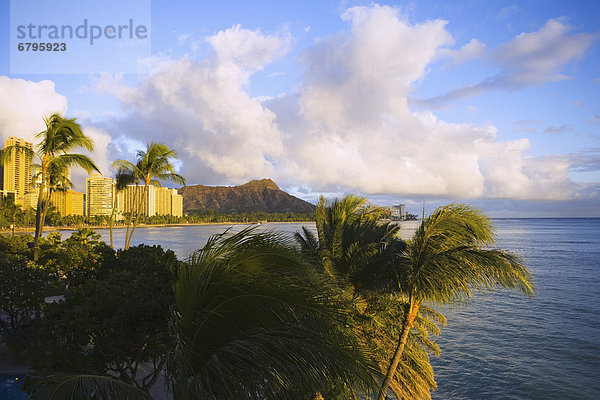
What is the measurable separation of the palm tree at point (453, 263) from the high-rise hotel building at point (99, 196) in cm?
18098

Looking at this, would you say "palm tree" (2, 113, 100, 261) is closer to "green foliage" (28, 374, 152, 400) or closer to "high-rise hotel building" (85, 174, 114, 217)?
"green foliage" (28, 374, 152, 400)

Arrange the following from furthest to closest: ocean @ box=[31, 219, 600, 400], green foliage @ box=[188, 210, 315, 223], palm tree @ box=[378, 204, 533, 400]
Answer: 1. green foliage @ box=[188, 210, 315, 223]
2. ocean @ box=[31, 219, 600, 400]
3. palm tree @ box=[378, 204, 533, 400]

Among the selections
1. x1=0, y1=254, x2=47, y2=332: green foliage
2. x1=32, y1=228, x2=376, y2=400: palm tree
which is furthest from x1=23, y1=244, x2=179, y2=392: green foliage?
x1=0, y1=254, x2=47, y2=332: green foliage

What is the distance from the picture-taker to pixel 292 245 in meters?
3.56

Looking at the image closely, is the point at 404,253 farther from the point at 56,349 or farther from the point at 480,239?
the point at 56,349

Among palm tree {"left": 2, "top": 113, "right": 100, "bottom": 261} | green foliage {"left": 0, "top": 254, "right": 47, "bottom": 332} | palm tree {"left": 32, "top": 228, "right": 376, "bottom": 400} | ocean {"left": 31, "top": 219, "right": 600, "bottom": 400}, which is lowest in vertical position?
ocean {"left": 31, "top": 219, "right": 600, "bottom": 400}

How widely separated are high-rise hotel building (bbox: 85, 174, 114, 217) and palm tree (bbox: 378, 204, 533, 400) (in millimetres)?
180981

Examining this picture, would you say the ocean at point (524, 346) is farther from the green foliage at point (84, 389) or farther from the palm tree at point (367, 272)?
the green foliage at point (84, 389)

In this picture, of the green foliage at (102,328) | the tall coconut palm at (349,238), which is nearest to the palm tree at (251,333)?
the green foliage at (102,328)

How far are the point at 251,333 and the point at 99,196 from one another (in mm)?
190419

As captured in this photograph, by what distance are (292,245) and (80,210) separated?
223761 mm

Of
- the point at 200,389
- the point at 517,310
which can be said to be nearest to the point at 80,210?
the point at 517,310

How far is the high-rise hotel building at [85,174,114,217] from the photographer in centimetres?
16625

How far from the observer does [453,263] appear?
21.6 ft
